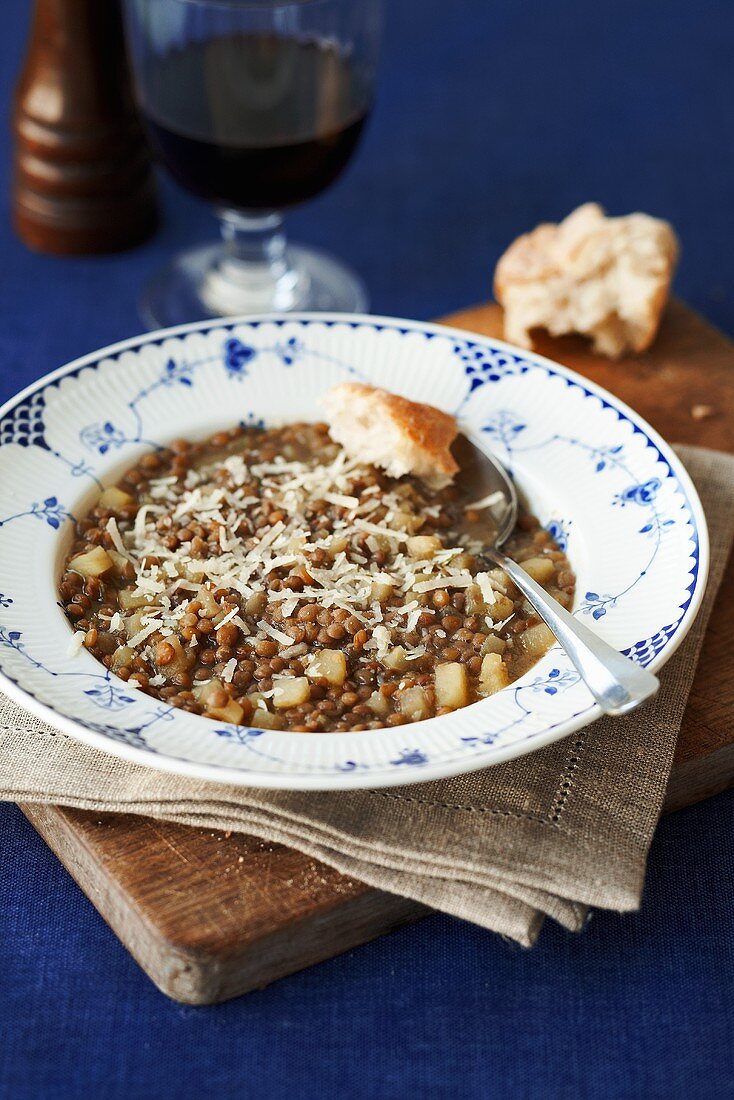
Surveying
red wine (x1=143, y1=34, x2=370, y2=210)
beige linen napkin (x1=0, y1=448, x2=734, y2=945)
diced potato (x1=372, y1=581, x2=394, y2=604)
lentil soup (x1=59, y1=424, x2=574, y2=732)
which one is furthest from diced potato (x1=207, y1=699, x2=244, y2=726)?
red wine (x1=143, y1=34, x2=370, y2=210)

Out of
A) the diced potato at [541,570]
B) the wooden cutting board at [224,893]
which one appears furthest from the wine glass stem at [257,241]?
the wooden cutting board at [224,893]

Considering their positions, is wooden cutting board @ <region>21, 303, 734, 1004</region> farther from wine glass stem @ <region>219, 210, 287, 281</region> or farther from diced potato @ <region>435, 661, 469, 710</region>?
wine glass stem @ <region>219, 210, 287, 281</region>

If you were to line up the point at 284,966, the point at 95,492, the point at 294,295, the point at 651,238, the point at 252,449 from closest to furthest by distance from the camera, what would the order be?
the point at 284,966, the point at 95,492, the point at 252,449, the point at 651,238, the point at 294,295

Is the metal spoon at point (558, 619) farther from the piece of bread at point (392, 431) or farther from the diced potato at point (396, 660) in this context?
the diced potato at point (396, 660)

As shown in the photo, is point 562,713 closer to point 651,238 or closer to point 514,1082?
point 514,1082

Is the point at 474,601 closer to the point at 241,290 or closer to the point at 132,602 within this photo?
the point at 132,602

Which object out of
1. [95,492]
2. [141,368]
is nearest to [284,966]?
[95,492]
